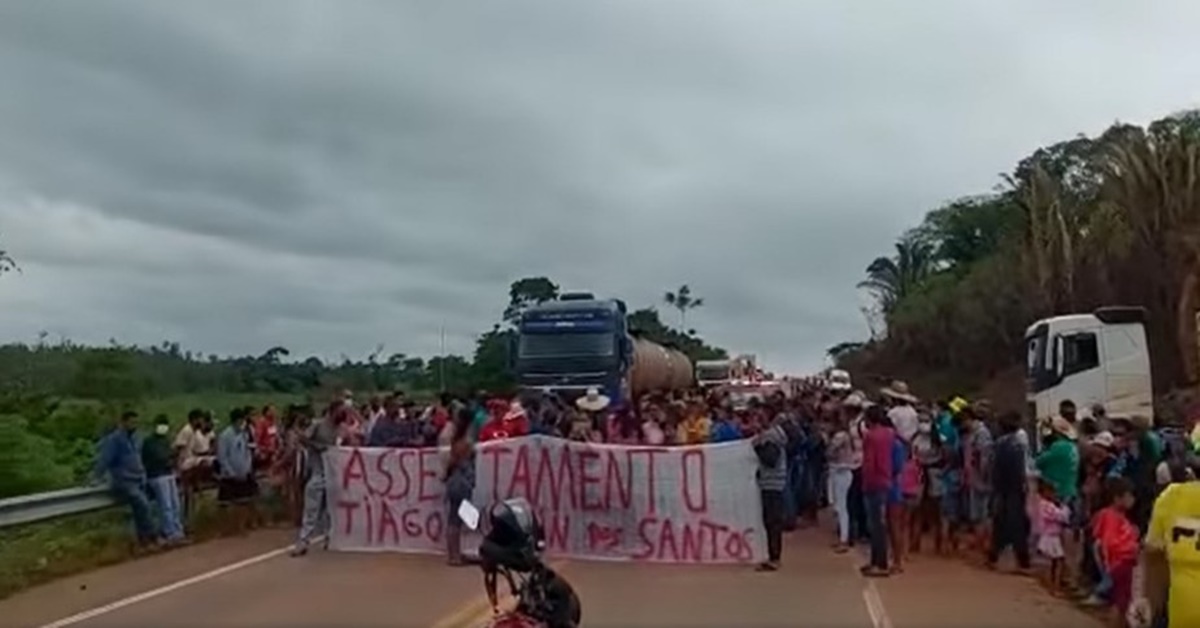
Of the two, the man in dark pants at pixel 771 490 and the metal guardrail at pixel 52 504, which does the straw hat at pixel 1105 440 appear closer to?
the man in dark pants at pixel 771 490

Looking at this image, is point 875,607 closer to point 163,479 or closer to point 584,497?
point 584,497

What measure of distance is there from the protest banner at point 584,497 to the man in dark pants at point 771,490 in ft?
0.84

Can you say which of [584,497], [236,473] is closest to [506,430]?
[584,497]

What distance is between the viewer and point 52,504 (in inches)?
725

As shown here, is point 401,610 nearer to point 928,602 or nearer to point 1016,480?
point 928,602

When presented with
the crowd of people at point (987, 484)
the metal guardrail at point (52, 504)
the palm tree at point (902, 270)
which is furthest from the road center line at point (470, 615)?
the palm tree at point (902, 270)

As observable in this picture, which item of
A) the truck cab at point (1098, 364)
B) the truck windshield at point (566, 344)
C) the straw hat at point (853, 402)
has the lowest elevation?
the straw hat at point (853, 402)

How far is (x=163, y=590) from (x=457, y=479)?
141 inches

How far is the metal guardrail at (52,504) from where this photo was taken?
57.2ft

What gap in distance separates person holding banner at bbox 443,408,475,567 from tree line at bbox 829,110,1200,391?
17.6 m

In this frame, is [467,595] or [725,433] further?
[725,433]

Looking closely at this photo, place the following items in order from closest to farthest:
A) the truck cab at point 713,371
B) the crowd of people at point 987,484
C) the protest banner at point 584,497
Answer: the crowd of people at point 987,484, the protest banner at point 584,497, the truck cab at point 713,371

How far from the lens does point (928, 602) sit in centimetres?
1545

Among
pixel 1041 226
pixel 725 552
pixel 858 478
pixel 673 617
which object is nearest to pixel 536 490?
pixel 725 552
